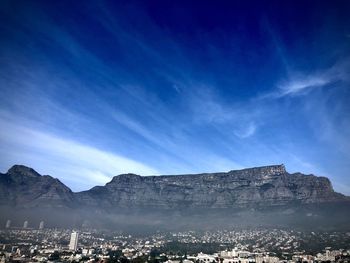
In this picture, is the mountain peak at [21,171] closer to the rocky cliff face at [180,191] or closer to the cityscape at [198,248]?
the rocky cliff face at [180,191]

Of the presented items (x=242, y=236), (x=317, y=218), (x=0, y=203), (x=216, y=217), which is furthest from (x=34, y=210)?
(x=317, y=218)

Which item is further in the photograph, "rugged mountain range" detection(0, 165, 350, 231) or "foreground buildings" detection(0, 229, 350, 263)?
"rugged mountain range" detection(0, 165, 350, 231)

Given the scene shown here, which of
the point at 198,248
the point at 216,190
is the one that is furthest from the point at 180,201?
the point at 198,248

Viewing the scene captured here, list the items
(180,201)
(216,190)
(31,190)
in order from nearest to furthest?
(31,190) → (216,190) → (180,201)

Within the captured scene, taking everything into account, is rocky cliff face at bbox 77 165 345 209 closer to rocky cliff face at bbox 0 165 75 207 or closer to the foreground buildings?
rocky cliff face at bbox 0 165 75 207

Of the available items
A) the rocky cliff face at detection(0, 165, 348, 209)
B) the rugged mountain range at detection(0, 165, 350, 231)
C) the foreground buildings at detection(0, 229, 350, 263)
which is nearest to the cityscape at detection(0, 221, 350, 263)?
the foreground buildings at detection(0, 229, 350, 263)

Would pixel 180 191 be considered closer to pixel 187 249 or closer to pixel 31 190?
pixel 31 190

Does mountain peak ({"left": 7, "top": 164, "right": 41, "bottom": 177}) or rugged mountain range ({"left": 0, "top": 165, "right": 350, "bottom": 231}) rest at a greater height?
mountain peak ({"left": 7, "top": 164, "right": 41, "bottom": 177})
